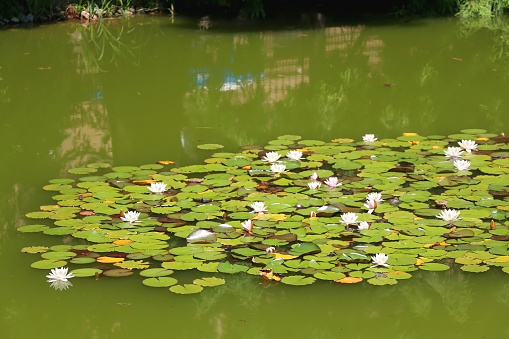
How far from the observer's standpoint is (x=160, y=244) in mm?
3244

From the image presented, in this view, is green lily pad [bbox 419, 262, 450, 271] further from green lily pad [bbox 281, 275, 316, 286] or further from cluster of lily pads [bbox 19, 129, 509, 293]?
green lily pad [bbox 281, 275, 316, 286]

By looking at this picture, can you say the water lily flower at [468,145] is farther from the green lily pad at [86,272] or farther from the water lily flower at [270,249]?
the green lily pad at [86,272]

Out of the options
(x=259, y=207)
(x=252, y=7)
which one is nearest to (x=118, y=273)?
(x=259, y=207)

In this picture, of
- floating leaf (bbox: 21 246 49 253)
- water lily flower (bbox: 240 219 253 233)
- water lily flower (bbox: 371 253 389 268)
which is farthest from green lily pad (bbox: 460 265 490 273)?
floating leaf (bbox: 21 246 49 253)

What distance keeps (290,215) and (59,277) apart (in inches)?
37.9

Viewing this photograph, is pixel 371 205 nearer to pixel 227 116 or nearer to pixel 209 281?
pixel 209 281

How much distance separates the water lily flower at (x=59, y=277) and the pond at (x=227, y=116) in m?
0.03

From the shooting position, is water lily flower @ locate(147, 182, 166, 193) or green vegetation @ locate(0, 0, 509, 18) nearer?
water lily flower @ locate(147, 182, 166, 193)

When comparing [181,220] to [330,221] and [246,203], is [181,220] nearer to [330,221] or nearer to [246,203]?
[246,203]

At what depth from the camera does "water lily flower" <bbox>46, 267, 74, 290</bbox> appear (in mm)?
2975

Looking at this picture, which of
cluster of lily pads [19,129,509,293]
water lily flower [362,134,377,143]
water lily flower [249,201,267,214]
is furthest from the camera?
water lily flower [362,134,377,143]

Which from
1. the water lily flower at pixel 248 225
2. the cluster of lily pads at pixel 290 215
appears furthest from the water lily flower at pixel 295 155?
the water lily flower at pixel 248 225

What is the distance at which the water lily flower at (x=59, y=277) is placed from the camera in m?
2.97

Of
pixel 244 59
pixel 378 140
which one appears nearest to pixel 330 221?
pixel 378 140
